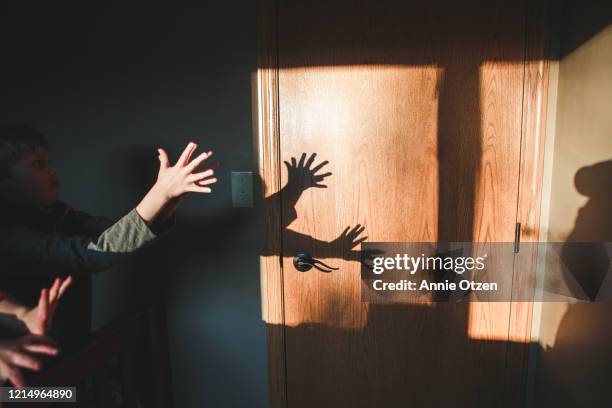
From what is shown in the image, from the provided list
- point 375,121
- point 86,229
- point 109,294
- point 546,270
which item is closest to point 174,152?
point 86,229

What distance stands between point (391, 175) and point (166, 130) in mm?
913

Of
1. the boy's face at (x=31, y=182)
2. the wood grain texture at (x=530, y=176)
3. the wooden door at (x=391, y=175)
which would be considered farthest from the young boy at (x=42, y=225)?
the wood grain texture at (x=530, y=176)

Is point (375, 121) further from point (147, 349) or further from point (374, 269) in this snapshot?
point (147, 349)

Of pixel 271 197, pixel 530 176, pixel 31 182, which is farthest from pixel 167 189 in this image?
pixel 530 176

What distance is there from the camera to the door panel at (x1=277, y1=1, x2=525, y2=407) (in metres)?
1.40

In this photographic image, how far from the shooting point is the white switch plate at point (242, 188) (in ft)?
4.80

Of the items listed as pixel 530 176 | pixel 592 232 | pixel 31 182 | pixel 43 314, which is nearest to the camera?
pixel 43 314

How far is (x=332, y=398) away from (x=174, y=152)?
124cm

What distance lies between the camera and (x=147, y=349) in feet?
4.78

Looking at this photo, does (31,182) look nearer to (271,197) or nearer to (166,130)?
(166,130)

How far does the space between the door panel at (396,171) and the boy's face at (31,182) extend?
0.77 metres

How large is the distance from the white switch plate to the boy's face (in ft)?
1.98

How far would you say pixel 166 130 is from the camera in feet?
4.85

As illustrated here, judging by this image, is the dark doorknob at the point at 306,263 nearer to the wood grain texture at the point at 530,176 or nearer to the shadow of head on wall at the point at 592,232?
the wood grain texture at the point at 530,176
